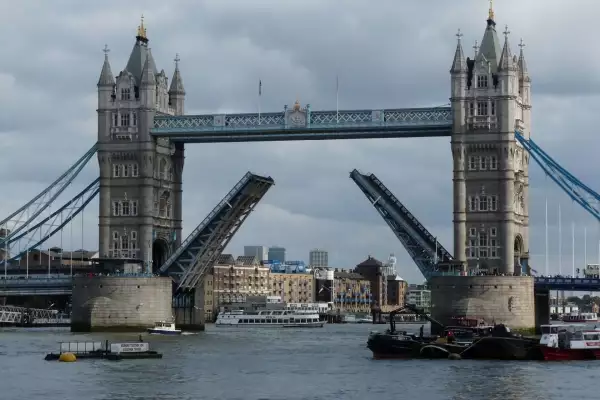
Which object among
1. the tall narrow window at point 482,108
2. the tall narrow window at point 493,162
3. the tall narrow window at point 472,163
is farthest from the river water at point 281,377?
the tall narrow window at point 482,108

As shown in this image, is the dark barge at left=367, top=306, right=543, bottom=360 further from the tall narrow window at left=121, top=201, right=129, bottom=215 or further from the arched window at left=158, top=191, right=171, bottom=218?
the arched window at left=158, top=191, right=171, bottom=218

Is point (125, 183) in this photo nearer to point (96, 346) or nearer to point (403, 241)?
point (403, 241)

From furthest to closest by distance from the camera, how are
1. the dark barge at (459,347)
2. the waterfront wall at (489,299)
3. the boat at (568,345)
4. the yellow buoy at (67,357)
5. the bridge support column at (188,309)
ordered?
Answer: the bridge support column at (188,309), the waterfront wall at (489,299), the dark barge at (459,347), the boat at (568,345), the yellow buoy at (67,357)

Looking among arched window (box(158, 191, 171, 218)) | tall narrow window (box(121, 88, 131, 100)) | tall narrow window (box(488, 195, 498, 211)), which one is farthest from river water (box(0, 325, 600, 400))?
tall narrow window (box(121, 88, 131, 100))

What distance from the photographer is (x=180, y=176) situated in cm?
12469

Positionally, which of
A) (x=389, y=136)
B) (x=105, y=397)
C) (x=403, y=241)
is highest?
(x=389, y=136)

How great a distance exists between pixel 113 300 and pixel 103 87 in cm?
1793

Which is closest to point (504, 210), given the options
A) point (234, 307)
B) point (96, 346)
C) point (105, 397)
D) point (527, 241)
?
point (527, 241)

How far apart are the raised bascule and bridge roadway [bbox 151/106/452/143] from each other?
10 cm

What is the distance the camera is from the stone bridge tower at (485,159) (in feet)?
364

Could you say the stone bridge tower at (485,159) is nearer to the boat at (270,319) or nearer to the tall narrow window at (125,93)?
the tall narrow window at (125,93)

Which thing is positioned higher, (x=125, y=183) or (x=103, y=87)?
(x=103, y=87)

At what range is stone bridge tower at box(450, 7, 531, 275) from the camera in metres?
A: 111

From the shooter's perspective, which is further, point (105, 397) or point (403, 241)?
point (403, 241)
